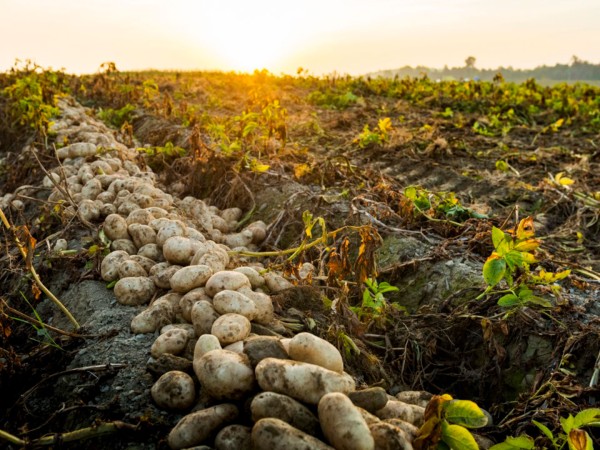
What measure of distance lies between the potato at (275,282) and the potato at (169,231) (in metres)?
0.61

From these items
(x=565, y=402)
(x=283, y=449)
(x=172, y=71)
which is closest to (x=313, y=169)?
(x=565, y=402)

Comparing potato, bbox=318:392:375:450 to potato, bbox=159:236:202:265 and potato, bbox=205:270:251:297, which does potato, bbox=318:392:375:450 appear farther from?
potato, bbox=159:236:202:265

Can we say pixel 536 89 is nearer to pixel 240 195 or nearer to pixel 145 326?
pixel 240 195

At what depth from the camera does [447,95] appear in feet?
32.3

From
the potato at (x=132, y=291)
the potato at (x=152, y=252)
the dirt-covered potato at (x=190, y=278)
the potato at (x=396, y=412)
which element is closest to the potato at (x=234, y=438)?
the potato at (x=396, y=412)

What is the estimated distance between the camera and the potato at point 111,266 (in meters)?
2.86

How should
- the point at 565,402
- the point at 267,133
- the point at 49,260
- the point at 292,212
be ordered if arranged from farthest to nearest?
the point at 267,133, the point at 292,212, the point at 49,260, the point at 565,402

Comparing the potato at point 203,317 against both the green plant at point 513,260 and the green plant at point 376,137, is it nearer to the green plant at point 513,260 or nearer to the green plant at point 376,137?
the green plant at point 513,260

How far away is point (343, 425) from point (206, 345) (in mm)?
671

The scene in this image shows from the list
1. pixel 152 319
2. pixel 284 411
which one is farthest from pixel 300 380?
pixel 152 319

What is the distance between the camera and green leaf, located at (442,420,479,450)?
173 cm

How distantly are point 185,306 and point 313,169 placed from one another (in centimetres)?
242

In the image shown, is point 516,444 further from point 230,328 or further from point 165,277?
point 165,277

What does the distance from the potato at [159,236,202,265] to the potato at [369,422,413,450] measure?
57.5 inches
